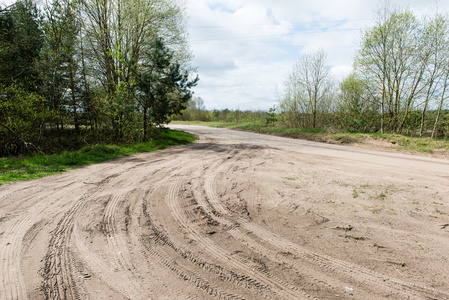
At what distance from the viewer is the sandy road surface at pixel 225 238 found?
7.39 feet

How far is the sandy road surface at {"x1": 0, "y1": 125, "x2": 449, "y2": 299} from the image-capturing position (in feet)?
7.39

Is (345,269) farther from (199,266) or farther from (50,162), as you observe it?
(50,162)

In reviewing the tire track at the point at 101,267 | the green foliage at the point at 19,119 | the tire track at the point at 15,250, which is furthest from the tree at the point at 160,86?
the tire track at the point at 101,267

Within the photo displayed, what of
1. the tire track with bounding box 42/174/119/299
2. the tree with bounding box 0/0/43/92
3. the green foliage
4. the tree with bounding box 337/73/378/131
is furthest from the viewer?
the tree with bounding box 337/73/378/131

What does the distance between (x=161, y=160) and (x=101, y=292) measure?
6.54 metres

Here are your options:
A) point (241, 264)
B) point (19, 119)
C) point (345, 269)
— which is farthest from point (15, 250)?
point (19, 119)

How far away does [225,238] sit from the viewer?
3146mm

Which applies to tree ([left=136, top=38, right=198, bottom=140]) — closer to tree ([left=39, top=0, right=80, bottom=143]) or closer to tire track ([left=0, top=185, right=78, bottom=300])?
tree ([left=39, top=0, right=80, bottom=143])

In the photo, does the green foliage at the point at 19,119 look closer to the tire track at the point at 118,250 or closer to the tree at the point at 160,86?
the tree at the point at 160,86

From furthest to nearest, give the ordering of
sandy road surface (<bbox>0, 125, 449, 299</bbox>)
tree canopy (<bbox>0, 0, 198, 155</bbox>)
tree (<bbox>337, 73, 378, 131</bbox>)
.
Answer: tree (<bbox>337, 73, 378, 131</bbox>), tree canopy (<bbox>0, 0, 198, 155</bbox>), sandy road surface (<bbox>0, 125, 449, 299</bbox>)

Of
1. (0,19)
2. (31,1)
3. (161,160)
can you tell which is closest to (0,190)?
(161,160)

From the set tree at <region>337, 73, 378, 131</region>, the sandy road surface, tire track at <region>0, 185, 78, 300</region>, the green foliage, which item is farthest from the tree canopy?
tree at <region>337, 73, 378, 131</region>

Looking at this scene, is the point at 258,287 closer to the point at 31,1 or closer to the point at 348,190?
the point at 348,190

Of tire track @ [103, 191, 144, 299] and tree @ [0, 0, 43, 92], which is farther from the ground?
tree @ [0, 0, 43, 92]
